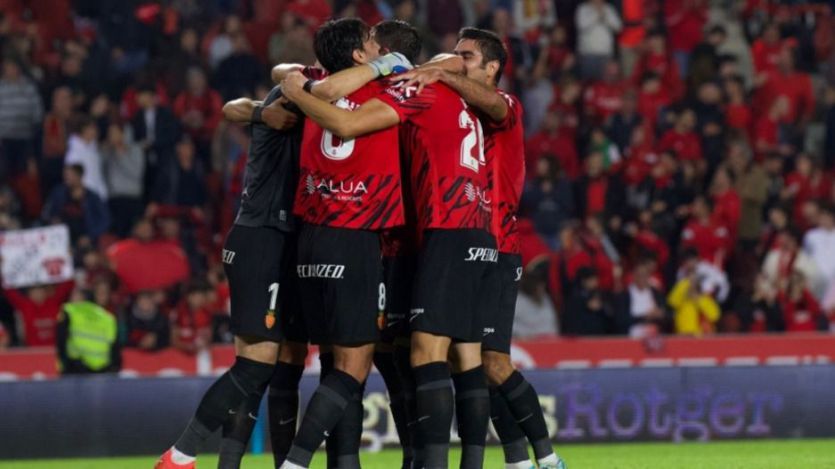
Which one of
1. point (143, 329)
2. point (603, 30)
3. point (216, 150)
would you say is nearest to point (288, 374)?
point (143, 329)

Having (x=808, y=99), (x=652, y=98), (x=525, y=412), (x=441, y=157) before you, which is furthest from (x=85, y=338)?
(x=808, y=99)

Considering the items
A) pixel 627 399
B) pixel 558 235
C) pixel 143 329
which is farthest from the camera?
pixel 558 235

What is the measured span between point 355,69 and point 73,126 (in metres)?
10.5

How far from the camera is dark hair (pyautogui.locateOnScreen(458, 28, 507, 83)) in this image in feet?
33.8

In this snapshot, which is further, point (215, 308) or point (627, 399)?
point (215, 308)

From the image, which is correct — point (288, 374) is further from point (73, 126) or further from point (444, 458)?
point (73, 126)

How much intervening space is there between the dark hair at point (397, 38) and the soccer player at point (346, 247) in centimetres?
44

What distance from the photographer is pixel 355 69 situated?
9.43 meters

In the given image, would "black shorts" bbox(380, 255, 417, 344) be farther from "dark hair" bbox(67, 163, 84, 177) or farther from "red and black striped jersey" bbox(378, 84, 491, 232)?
"dark hair" bbox(67, 163, 84, 177)

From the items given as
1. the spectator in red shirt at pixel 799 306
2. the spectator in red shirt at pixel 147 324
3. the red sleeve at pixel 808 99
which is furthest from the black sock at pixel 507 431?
the red sleeve at pixel 808 99

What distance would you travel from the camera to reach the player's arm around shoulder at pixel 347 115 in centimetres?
930

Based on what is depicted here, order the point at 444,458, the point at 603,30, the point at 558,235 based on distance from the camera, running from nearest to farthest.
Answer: the point at 444,458, the point at 558,235, the point at 603,30

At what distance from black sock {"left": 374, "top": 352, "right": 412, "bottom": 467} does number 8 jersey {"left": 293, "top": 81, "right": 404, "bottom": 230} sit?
107 centimetres

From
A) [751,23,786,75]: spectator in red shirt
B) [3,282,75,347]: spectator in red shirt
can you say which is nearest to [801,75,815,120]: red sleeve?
[751,23,786,75]: spectator in red shirt
